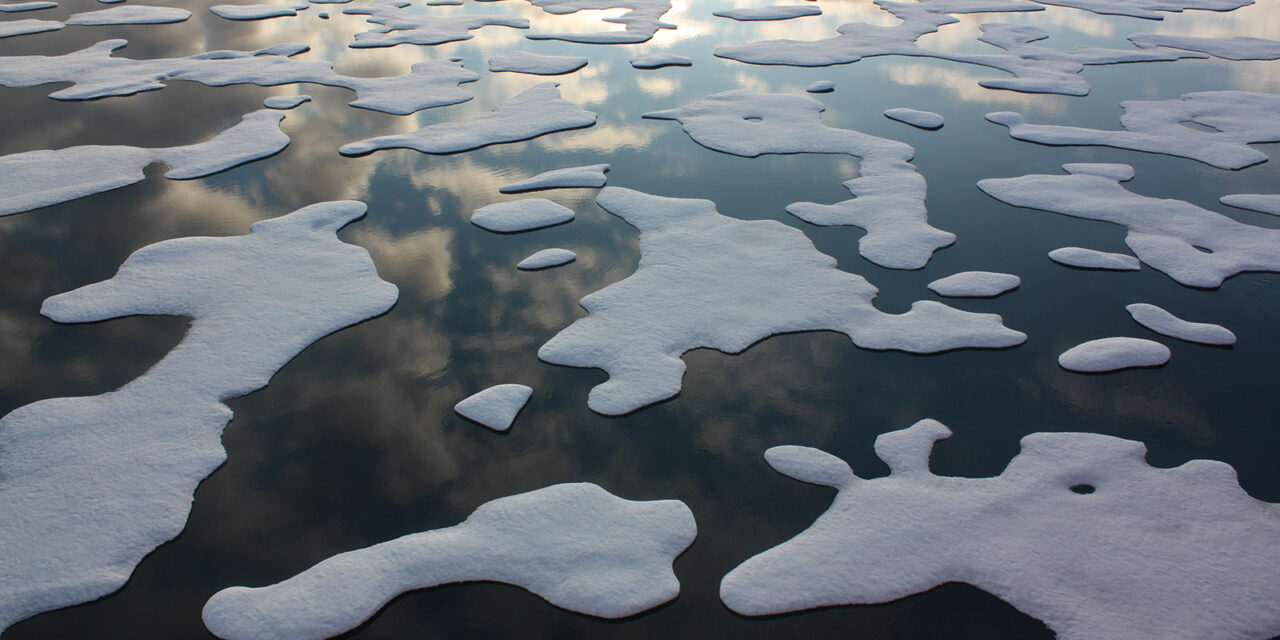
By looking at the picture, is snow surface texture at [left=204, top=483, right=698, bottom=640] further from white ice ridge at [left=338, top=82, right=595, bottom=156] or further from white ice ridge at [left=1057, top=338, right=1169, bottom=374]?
white ice ridge at [left=338, top=82, right=595, bottom=156]

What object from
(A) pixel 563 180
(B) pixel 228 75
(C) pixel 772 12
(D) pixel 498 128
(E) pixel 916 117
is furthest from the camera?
(C) pixel 772 12

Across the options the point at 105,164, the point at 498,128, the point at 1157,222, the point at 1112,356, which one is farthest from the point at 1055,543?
the point at 105,164

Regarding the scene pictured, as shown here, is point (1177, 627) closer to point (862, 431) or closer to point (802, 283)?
point (862, 431)

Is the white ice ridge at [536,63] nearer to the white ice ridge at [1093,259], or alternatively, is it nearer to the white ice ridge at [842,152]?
the white ice ridge at [842,152]

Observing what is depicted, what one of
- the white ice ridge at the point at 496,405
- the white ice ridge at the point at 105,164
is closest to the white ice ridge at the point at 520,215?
the white ice ridge at the point at 496,405

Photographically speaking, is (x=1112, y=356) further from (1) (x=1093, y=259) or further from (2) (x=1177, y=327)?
(1) (x=1093, y=259)

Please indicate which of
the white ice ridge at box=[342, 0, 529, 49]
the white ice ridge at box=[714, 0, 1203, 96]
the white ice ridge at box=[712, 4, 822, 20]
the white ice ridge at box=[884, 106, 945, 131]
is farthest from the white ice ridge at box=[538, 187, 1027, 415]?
the white ice ridge at box=[712, 4, 822, 20]
